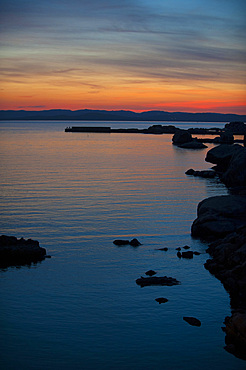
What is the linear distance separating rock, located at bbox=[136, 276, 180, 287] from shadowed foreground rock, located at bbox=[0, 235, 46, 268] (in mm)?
4172

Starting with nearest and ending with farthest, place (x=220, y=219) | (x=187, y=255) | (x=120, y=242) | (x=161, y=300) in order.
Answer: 1. (x=161, y=300)
2. (x=187, y=255)
3. (x=120, y=242)
4. (x=220, y=219)

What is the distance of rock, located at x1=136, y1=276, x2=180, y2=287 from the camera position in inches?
556

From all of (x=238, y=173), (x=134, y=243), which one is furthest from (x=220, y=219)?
(x=238, y=173)

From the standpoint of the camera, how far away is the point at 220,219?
777 inches

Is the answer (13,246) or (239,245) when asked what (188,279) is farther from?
(13,246)

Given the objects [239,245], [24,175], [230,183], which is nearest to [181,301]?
[239,245]

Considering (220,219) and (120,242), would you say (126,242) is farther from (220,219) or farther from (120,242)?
(220,219)

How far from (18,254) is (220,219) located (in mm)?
8962

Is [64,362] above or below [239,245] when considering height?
below

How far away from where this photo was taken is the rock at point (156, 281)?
14112 mm

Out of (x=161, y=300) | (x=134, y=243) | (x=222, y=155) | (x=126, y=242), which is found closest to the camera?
(x=161, y=300)

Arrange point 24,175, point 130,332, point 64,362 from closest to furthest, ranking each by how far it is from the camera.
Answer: point 64,362 < point 130,332 < point 24,175

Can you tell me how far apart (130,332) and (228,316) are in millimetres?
2836

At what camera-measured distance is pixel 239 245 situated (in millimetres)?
15125
